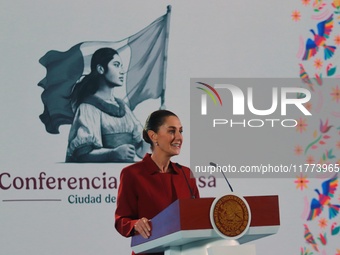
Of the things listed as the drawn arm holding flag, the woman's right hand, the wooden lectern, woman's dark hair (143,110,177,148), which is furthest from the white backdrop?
the wooden lectern

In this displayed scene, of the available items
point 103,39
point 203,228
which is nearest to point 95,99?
point 103,39

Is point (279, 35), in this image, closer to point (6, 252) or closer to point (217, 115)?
point (217, 115)

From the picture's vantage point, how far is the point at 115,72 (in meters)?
4.80

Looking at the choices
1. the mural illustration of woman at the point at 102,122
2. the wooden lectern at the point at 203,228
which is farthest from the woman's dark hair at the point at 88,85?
the wooden lectern at the point at 203,228

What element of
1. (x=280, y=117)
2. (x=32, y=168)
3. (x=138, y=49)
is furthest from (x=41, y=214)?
(x=280, y=117)

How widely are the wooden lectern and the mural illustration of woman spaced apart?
2209mm

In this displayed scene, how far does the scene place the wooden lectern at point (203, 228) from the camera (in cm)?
232

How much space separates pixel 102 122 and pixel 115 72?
0.31m

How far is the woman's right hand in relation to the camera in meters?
2.62

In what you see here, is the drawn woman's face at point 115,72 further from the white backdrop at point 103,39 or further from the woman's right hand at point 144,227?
the woman's right hand at point 144,227

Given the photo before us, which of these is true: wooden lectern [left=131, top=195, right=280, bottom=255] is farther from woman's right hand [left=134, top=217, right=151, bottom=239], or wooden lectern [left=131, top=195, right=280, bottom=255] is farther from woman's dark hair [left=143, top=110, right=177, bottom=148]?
woman's dark hair [left=143, top=110, right=177, bottom=148]

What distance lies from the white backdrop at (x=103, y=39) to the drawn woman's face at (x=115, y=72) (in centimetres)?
14

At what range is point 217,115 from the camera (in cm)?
482

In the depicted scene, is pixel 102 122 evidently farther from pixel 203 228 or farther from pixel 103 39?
pixel 203 228
